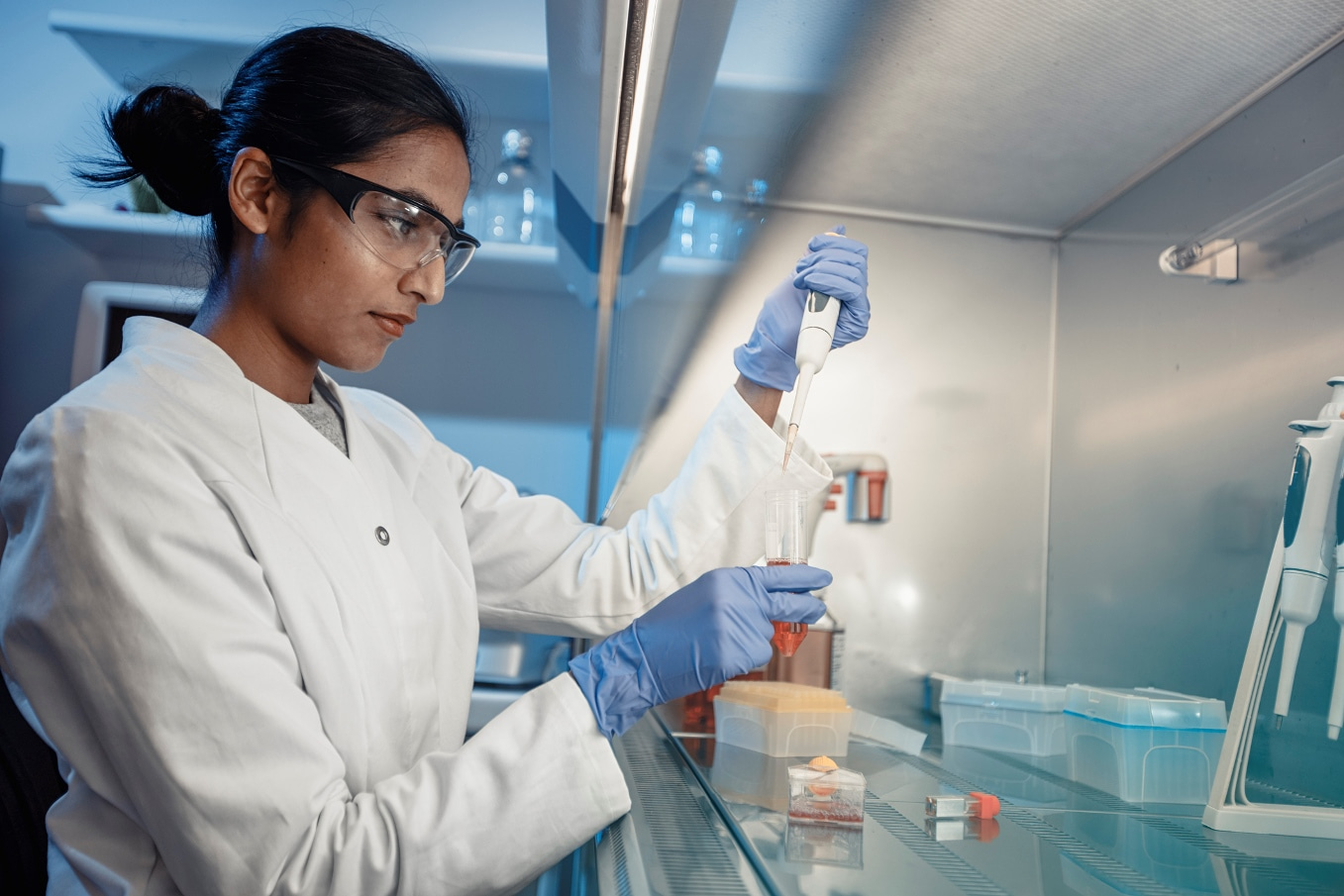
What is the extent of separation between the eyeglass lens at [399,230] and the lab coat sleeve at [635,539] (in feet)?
1.24

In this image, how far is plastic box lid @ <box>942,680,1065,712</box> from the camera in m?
1.23

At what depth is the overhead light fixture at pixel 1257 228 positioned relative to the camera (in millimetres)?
897

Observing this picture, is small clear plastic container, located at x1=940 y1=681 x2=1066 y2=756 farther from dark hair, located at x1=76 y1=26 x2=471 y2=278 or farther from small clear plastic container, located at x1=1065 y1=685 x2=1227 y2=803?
dark hair, located at x1=76 y1=26 x2=471 y2=278

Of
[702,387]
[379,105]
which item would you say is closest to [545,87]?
[702,387]

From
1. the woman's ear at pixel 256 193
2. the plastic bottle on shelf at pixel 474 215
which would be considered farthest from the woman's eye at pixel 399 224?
the plastic bottle on shelf at pixel 474 215

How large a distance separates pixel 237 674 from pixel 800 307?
75cm

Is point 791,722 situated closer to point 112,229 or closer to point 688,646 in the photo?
point 688,646

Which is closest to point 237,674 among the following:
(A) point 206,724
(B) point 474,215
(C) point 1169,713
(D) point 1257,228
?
(A) point 206,724

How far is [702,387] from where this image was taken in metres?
1.63

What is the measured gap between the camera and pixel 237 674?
27.6 inches

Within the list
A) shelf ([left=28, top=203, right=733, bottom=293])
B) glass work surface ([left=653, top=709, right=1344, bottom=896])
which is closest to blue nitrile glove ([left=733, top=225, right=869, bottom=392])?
glass work surface ([left=653, top=709, right=1344, bottom=896])

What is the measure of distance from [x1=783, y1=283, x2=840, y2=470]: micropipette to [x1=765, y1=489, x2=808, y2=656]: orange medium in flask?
5 cm

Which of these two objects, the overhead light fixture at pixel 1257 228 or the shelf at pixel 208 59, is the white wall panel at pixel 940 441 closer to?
the overhead light fixture at pixel 1257 228

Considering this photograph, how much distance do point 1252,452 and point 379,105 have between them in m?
1.03
